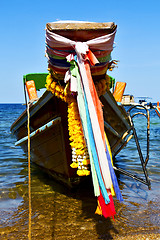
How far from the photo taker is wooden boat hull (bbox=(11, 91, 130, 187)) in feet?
13.0

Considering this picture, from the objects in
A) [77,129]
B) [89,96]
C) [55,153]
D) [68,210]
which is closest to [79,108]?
[89,96]

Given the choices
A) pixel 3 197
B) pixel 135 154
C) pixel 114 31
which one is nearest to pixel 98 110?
pixel 114 31

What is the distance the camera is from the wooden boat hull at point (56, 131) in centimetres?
395

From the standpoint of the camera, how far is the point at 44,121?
4.24m

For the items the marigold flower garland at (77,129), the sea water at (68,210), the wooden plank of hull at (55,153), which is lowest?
the sea water at (68,210)

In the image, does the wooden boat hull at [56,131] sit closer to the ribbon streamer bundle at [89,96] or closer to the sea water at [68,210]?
the sea water at [68,210]

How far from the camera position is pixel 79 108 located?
2965 millimetres

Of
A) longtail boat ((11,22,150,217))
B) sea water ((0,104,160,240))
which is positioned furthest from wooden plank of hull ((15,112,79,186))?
sea water ((0,104,160,240))

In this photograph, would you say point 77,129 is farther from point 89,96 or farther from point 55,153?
point 55,153

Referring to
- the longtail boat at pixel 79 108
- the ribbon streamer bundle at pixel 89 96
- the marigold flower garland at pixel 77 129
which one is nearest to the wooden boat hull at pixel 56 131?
the longtail boat at pixel 79 108

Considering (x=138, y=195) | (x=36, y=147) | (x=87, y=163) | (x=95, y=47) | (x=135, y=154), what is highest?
(x=95, y=47)

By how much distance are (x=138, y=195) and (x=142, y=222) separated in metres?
1.14

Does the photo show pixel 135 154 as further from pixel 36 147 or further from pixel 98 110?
pixel 98 110

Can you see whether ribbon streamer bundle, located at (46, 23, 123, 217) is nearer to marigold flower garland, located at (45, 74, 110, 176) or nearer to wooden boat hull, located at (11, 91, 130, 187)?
marigold flower garland, located at (45, 74, 110, 176)
